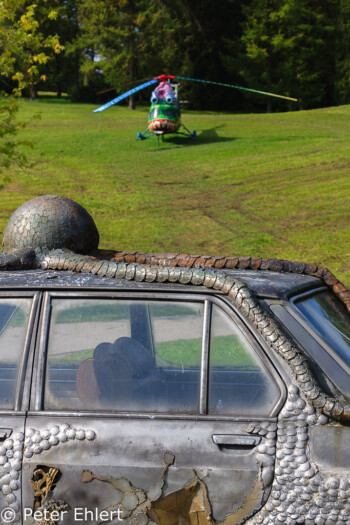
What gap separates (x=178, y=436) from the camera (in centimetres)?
274

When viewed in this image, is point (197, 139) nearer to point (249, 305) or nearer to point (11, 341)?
point (11, 341)

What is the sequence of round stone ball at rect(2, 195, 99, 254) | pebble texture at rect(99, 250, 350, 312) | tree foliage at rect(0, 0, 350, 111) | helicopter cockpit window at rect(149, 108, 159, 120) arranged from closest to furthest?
1. pebble texture at rect(99, 250, 350, 312)
2. round stone ball at rect(2, 195, 99, 254)
3. helicopter cockpit window at rect(149, 108, 159, 120)
4. tree foliage at rect(0, 0, 350, 111)

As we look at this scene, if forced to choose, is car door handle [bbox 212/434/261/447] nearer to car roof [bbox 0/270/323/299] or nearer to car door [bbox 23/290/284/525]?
car door [bbox 23/290/284/525]

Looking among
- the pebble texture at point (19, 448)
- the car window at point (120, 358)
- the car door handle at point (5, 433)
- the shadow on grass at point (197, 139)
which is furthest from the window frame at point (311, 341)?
the shadow on grass at point (197, 139)

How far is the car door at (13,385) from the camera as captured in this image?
277cm

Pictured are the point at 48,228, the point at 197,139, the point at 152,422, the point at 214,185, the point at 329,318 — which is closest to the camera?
the point at 152,422

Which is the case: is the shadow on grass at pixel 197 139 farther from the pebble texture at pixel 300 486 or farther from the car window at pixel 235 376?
the pebble texture at pixel 300 486

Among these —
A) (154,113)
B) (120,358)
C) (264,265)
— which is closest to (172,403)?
(120,358)

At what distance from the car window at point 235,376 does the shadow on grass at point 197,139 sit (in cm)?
2528

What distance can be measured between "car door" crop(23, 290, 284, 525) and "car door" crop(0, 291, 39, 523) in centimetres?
5

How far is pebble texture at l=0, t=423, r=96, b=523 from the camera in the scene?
277 centimetres

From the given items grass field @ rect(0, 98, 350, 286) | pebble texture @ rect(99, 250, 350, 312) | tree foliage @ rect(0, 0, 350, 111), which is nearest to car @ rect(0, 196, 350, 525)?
pebble texture @ rect(99, 250, 350, 312)

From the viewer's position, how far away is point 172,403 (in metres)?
2.85

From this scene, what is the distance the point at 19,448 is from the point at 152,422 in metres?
0.58
